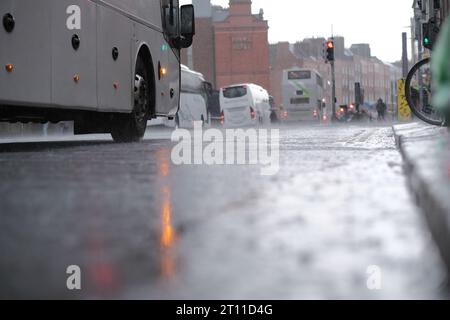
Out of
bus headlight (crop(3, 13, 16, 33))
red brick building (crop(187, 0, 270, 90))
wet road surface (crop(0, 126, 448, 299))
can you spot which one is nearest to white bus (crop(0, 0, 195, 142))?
bus headlight (crop(3, 13, 16, 33))

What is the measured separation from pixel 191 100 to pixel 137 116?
2990cm

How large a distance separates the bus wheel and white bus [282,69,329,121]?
43.0 meters

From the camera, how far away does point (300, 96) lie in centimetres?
5616

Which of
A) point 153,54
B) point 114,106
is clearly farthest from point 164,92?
point 114,106

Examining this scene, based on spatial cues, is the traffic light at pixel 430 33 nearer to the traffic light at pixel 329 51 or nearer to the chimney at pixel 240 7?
the traffic light at pixel 329 51

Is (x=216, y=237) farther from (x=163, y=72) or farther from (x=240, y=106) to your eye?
(x=240, y=106)

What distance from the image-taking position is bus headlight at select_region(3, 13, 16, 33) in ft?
26.7

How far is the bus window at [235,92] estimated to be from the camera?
50094 mm

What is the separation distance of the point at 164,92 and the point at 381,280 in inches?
441

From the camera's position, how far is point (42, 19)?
29.5 feet

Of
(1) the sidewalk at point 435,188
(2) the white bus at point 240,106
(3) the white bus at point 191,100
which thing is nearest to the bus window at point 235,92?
(2) the white bus at point 240,106

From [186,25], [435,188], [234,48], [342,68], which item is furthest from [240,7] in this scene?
[435,188]

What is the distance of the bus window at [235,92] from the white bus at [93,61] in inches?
1396
